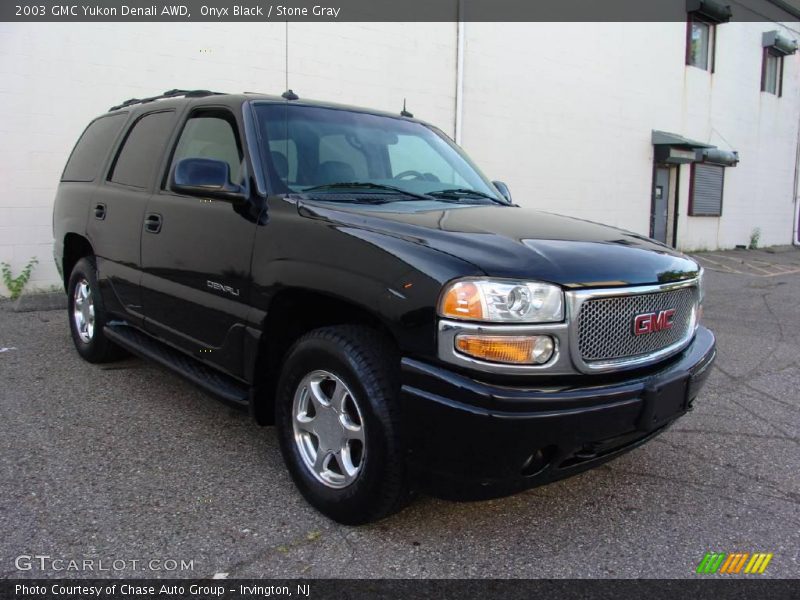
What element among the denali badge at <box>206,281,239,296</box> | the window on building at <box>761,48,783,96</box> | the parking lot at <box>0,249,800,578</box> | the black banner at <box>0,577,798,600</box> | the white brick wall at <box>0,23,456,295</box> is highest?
the window on building at <box>761,48,783,96</box>

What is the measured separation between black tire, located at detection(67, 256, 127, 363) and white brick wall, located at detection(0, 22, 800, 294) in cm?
304

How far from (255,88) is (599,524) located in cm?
758

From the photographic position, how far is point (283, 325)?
3.01m

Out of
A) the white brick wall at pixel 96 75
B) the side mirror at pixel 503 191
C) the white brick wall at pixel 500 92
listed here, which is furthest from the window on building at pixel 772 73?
the side mirror at pixel 503 191

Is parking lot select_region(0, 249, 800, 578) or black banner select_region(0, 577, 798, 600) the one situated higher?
parking lot select_region(0, 249, 800, 578)

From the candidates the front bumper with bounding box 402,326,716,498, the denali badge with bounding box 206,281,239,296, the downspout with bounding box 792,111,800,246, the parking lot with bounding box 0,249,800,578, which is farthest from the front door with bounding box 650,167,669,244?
the front bumper with bounding box 402,326,716,498

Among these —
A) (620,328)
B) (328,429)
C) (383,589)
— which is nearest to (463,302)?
(620,328)

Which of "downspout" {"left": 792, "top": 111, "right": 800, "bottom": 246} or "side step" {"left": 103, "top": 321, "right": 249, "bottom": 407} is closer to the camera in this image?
"side step" {"left": 103, "top": 321, "right": 249, "bottom": 407}

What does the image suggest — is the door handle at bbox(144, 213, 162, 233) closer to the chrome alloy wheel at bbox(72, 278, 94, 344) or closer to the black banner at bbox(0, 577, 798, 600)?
the chrome alloy wheel at bbox(72, 278, 94, 344)

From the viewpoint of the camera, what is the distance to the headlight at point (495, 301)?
2244 millimetres

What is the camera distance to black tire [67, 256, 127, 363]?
4.59 meters

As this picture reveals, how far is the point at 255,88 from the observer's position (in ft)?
28.6

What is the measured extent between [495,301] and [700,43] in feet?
57.5

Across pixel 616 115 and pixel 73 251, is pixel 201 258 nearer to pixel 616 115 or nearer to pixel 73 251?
pixel 73 251
